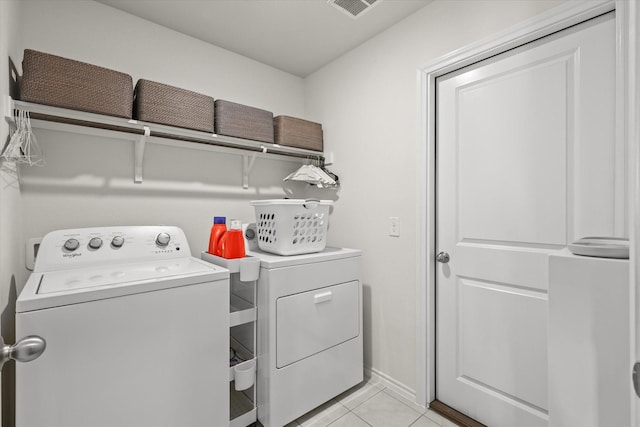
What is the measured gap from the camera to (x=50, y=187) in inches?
63.5

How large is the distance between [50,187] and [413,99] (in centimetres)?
211

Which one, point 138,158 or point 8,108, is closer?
point 8,108

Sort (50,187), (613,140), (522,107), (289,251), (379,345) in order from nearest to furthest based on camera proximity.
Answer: (613,140)
(522,107)
(50,187)
(289,251)
(379,345)

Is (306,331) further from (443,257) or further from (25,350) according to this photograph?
(25,350)

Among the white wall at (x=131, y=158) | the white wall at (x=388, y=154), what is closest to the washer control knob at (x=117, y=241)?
the white wall at (x=131, y=158)

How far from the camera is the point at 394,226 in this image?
6.54 ft

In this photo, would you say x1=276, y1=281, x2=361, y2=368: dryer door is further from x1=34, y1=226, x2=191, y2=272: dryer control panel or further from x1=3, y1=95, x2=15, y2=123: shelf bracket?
x1=3, y1=95, x2=15, y2=123: shelf bracket

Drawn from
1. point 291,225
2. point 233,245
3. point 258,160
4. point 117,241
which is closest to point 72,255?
point 117,241

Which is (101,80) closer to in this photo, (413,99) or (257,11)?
(257,11)

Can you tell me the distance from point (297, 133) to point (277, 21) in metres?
0.72

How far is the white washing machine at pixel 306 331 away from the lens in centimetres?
159

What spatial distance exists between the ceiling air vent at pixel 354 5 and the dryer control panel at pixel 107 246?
1627mm

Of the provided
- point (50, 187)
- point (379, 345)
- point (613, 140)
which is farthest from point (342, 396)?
point (50, 187)

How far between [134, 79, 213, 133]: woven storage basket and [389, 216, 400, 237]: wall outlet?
128cm
